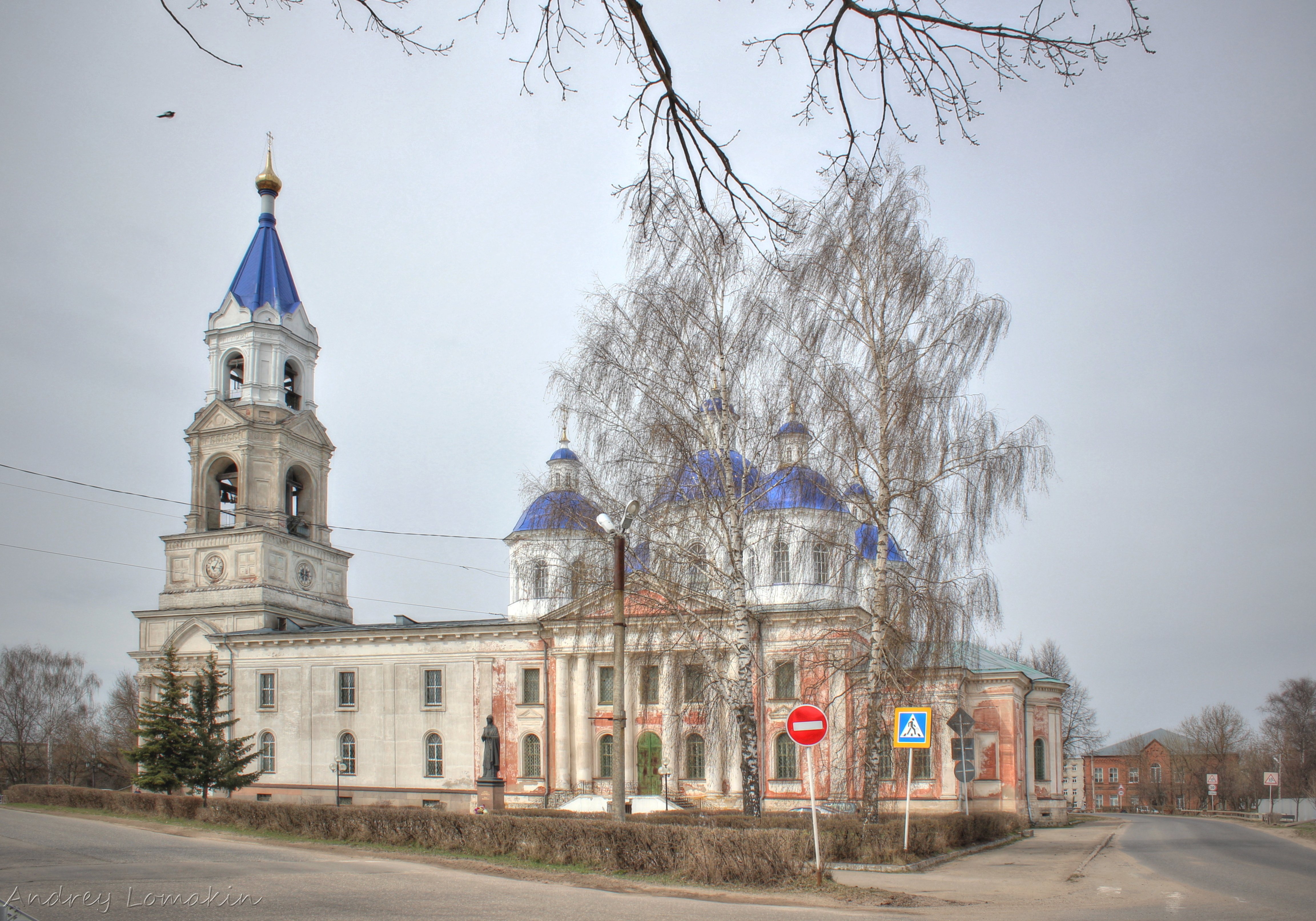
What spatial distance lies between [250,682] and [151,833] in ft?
81.5

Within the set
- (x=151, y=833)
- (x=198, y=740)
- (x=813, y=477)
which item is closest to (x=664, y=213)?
(x=813, y=477)

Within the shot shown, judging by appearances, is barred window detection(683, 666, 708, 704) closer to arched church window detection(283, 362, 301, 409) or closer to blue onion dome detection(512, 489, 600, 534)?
blue onion dome detection(512, 489, 600, 534)

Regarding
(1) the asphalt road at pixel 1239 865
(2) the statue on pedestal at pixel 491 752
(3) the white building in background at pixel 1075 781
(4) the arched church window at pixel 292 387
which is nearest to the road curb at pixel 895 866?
(1) the asphalt road at pixel 1239 865

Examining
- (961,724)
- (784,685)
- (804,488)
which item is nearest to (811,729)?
(804,488)

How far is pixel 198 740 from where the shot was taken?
105 feet

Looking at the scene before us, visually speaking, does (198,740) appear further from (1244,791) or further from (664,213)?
(1244,791)

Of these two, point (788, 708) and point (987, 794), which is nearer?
point (788, 708)

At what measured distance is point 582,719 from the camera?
1583 inches

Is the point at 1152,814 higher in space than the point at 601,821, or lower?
lower

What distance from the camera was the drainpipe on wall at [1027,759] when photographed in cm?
4112

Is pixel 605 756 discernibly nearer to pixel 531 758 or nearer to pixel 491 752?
pixel 531 758

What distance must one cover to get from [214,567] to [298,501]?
4865 millimetres

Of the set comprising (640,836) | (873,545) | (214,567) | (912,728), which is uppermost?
(873,545)

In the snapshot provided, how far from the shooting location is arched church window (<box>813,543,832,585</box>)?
21.2 meters
